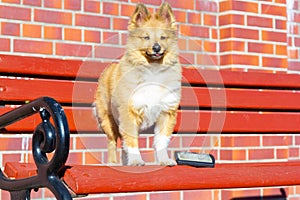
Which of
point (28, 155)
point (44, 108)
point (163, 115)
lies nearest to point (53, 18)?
point (28, 155)

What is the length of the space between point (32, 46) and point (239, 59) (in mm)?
1342

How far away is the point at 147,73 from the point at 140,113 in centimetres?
18

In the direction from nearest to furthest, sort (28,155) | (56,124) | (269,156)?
(56,124)
(28,155)
(269,156)

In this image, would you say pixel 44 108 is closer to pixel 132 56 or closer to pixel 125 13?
pixel 132 56

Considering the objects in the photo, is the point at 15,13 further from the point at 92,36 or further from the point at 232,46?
the point at 232,46

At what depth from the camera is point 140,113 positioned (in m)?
2.96

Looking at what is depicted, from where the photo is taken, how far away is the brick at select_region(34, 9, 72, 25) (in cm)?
366

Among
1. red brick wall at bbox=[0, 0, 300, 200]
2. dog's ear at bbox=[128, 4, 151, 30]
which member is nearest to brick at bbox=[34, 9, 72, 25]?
red brick wall at bbox=[0, 0, 300, 200]

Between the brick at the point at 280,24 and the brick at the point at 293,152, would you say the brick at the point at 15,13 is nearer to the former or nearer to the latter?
the brick at the point at 280,24

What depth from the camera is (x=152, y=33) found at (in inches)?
117

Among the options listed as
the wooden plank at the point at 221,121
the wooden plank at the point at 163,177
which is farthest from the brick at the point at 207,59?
the wooden plank at the point at 163,177

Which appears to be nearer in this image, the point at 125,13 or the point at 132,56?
the point at 132,56

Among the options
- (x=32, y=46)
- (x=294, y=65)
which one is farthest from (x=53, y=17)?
(x=294, y=65)

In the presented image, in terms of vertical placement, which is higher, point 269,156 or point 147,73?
point 147,73
